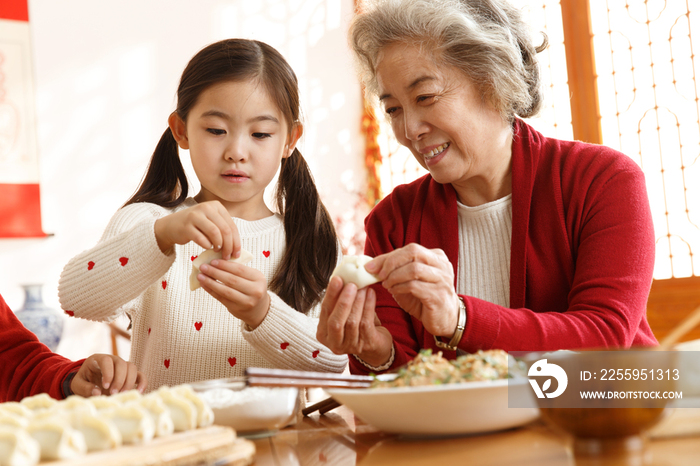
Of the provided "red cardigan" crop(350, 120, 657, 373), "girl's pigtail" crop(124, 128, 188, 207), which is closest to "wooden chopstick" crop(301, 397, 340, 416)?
"red cardigan" crop(350, 120, 657, 373)

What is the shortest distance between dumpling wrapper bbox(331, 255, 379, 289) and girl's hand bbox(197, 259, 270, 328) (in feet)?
0.65

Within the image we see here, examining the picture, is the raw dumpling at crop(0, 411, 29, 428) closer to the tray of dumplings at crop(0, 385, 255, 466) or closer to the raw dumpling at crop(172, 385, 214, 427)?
the tray of dumplings at crop(0, 385, 255, 466)

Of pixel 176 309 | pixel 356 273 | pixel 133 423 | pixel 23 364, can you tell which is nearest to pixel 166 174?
pixel 176 309

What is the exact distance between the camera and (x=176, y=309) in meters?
1.59

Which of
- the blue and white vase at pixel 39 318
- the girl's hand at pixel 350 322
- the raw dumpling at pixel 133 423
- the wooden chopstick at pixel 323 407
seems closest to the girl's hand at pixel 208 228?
the girl's hand at pixel 350 322

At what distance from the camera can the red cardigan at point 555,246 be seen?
43.4 inches

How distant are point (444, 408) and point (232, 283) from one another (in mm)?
602

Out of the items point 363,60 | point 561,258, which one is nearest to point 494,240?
point 561,258

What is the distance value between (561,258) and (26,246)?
3.47m

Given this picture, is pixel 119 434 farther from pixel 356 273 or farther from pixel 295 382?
pixel 356 273

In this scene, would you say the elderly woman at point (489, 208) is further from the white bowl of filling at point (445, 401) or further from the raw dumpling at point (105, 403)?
the raw dumpling at point (105, 403)

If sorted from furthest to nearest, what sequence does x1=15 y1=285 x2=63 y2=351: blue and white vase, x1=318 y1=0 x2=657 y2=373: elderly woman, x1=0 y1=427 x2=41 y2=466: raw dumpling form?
x1=15 y1=285 x2=63 y2=351: blue and white vase → x1=318 y1=0 x2=657 y2=373: elderly woman → x1=0 y1=427 x2=41 y2=466: raw dumpling

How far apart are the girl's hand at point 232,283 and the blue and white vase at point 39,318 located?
9.18ft

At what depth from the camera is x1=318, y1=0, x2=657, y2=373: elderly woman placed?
1129mm
